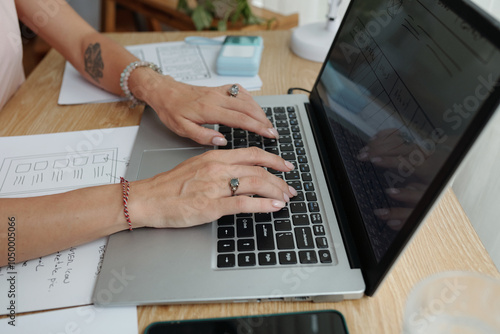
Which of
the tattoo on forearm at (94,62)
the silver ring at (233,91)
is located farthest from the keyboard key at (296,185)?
the tattoo on forearm at (94,62)

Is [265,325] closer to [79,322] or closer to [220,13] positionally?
[79,322]

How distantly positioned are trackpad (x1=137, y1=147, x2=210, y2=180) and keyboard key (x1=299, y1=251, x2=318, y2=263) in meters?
0.26

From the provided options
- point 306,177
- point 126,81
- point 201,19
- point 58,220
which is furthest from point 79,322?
point 201,19

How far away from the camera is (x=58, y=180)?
23.7 inches

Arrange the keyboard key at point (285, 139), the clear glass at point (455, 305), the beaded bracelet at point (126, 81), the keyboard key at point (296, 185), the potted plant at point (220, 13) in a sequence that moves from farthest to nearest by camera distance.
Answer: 1. the potted plant at point (220, 13)
2. the beaded bracelet at point (126, 81)
3. the keyboard key at point (285, 139)
4. the keyboard key at point (296, 185)
5. the clear glass at point (455, 305)

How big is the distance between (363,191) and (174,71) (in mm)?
546

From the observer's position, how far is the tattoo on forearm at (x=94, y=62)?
806 mm

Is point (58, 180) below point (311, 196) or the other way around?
below

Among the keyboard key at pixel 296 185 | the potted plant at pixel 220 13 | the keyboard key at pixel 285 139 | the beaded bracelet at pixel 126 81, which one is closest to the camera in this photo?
the keyboard key at pixel 296 185

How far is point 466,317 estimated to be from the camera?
1.20 feet

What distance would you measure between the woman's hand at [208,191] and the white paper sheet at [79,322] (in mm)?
113

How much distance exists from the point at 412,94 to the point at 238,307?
302mm

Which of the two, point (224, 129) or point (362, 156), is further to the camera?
point (224, 129)

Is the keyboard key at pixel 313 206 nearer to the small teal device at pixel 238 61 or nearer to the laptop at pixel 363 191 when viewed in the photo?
the laptop at pixel 363 191
